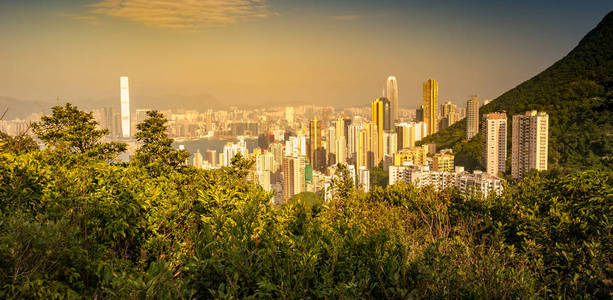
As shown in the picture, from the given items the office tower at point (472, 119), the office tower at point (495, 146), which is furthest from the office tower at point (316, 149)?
the office tower at point (495, 146)

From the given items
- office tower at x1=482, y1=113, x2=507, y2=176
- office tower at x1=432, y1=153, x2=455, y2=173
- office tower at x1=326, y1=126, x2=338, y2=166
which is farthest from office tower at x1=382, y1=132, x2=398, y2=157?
office tower at x1=432, y1=153, x2=455, y2=173

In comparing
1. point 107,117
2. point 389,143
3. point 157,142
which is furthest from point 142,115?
point 389,143

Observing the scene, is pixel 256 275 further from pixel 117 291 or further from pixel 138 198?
pixel 138 198

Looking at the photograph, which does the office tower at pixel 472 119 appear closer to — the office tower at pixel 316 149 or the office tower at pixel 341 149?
the office tower at pixel 341 149

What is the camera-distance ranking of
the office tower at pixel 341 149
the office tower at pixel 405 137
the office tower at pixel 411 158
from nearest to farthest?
the office tower at pixel 411 158
the office tower at pixel 341 149
the office tower at pixel 405 137

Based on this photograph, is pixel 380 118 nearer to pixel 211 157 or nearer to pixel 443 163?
pixel 443 163
